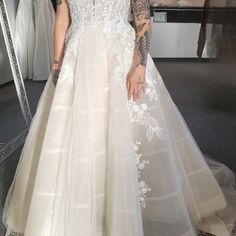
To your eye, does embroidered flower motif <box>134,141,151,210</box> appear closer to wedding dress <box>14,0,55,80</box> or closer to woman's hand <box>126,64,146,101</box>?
woman's hand <box>126,64,146,101</box>

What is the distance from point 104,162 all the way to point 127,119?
14cm

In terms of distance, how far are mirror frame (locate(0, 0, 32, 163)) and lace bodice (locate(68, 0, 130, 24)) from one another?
75 cm

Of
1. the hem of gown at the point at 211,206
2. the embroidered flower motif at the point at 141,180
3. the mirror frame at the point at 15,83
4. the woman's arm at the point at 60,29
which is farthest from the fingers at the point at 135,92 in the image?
the mirror frame at the point at 15,83

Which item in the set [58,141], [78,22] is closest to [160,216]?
Result: [58,141]

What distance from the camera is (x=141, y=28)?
96 cm

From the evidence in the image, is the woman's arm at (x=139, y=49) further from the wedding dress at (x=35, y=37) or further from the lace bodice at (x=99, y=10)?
A: the wedding dress at (x=35, y=37)

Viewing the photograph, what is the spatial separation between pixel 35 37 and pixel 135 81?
39.9 inches

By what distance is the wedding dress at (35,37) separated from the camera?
67.6 inches

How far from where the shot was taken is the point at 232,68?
2287 millimetres

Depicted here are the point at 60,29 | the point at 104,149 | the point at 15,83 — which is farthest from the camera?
the point at 15,83

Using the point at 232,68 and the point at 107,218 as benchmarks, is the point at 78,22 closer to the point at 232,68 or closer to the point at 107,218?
the point at 107,218

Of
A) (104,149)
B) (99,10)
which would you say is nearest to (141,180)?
(104,149)

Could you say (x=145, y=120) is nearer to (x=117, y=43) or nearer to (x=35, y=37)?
(x=117, y=43)

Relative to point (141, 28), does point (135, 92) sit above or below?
below
